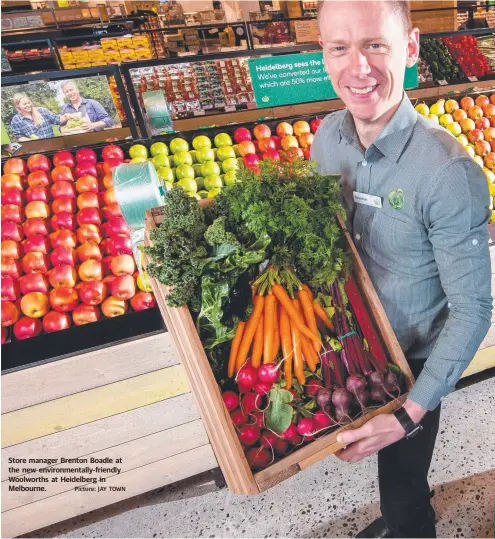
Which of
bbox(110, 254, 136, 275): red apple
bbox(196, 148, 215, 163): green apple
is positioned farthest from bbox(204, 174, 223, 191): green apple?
bbox(110, 254, 136, 275): red apple

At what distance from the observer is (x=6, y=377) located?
1.72 metres

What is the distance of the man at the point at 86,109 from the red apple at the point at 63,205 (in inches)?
20.9

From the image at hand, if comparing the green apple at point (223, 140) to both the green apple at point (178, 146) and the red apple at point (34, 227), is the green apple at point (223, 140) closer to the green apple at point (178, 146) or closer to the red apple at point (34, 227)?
the green apple at point (178, 146)

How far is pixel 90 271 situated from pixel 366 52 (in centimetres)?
158

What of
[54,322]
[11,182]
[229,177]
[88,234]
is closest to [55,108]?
[11,182]

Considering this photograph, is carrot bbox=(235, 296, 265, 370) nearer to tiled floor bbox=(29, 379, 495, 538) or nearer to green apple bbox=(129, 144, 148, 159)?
tiled floor bbox=(29, 379, 495, 538)

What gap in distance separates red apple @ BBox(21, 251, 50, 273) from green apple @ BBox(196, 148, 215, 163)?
1221mm

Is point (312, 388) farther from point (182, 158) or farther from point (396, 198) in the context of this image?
point (182, 158)

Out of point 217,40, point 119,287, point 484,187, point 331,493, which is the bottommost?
point 331,493

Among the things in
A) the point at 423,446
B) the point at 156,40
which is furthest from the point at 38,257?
the point at 156,40

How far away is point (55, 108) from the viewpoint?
246cm

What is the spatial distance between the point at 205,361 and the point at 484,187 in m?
0.91

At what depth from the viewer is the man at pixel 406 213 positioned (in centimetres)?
108

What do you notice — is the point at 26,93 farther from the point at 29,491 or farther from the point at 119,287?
the point at 29,491
